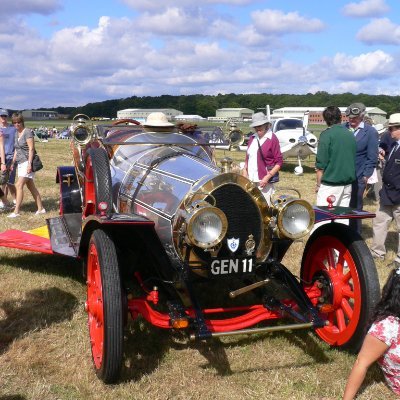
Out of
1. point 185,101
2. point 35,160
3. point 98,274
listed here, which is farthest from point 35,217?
point 185,101

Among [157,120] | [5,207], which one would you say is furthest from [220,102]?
[157,120]

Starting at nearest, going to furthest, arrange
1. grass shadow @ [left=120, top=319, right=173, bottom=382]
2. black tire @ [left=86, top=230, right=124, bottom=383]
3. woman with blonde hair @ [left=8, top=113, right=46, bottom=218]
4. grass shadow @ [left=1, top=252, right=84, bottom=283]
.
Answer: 1. black tire @ [left=86, top=230, right=124, bottom=383]
2. grass shadow @ [left=120, top=319, right=173, bottom=382]
3. grass shadow @ [left=1, top=252, right=84, bottom=283]
4. woman with blonde hair @ [left=8, top=113, right=46, bottom=218]

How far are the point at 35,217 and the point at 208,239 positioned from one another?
17.4 feet

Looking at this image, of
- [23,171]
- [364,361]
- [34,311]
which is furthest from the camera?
[23,171]

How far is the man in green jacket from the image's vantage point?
193 inches

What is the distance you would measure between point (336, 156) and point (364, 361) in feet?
9.14

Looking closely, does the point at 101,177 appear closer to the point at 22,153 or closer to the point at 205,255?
the point at 205,255

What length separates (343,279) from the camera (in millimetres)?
3375

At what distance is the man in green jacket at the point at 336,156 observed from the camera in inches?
193

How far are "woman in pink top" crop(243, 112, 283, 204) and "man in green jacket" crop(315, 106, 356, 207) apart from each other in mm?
546

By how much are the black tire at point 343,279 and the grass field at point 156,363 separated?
0.56ft

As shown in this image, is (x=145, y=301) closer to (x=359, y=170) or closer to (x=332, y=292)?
(x=332, y=292)

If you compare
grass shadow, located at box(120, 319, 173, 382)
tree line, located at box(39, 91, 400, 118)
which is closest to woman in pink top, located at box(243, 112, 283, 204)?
grass shadow, located at box(120, 319, 173, 382)

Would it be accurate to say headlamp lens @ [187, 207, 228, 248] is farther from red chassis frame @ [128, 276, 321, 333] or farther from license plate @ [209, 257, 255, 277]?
red chassis frame @ [128, 276, 321, 333]
